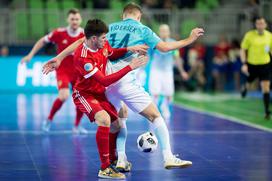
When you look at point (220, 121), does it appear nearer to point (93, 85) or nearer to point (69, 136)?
point (69, 136)

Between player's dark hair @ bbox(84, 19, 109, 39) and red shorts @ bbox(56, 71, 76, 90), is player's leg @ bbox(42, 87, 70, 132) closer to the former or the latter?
red shorts @ bbox(56, 71, 76, 90)

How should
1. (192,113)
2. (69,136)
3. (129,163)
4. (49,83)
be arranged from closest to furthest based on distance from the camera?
(129,163) → (69,136) → (192,113) → (49,83)

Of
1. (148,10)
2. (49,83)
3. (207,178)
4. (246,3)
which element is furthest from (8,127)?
(246,3)

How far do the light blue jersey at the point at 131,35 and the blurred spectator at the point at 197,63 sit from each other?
19.3m

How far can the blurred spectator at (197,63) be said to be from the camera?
30.2 metres

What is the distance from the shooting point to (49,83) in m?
27.8

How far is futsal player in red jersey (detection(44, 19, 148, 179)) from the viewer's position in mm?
10406

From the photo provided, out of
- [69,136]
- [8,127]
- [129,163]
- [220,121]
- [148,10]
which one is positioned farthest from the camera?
[148,10]

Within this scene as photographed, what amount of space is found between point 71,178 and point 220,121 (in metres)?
8.64

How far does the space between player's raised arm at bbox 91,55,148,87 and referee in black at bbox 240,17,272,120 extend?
30.2 feet

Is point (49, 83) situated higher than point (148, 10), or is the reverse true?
point (148, 10)

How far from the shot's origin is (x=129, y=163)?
11.4 m

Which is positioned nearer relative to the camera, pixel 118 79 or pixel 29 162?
pixel 118 79

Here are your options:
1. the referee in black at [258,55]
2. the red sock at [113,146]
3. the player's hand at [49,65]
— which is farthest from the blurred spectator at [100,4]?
the red sock at [113,146]
